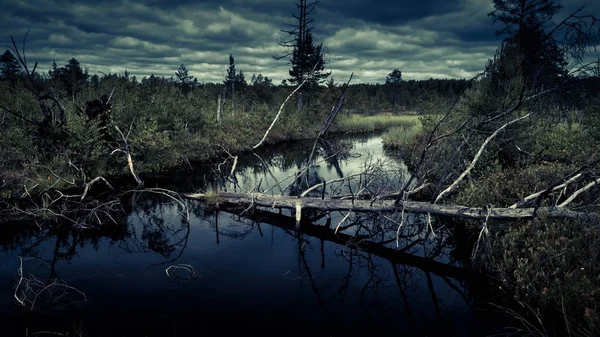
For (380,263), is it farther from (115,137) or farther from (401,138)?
(401,138)

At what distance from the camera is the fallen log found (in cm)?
754

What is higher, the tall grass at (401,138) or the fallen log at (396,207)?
the tall grass at (401,138)

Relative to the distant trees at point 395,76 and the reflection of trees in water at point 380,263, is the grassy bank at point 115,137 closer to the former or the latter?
the reflection of trees in water at point 380,263

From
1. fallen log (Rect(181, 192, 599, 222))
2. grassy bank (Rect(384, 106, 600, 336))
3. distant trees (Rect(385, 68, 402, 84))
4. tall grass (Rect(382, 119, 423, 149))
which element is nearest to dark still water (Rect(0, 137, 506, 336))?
fallen log (Rect(181, 192, 599, 222))

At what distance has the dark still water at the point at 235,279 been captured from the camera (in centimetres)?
609

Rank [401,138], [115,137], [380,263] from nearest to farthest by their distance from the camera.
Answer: [380,263], [115,137], [401,138]

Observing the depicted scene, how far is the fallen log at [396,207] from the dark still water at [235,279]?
0.58m

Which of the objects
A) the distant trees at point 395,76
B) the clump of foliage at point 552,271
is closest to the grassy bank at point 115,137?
the clump of foliage at point 552,271

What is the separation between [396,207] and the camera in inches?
360

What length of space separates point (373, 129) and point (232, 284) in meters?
38.5

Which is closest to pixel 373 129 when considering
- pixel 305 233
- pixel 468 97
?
pixel 468 97

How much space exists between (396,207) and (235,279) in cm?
439

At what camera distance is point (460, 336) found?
19.1ft

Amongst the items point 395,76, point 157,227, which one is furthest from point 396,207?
point 395,76
